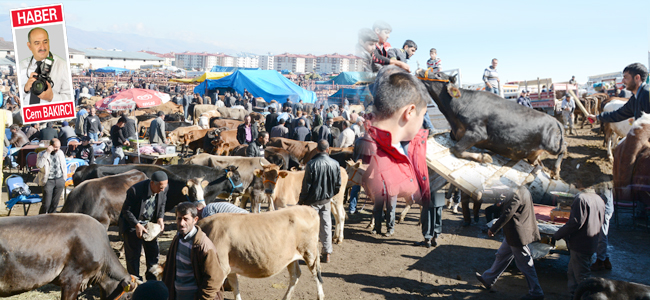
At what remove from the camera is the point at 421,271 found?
854cm

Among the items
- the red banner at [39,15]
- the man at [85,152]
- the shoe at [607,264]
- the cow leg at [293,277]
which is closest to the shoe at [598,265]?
the shoe at [607,264]

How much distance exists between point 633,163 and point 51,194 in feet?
36.6

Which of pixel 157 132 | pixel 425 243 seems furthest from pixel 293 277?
pixel 157 132

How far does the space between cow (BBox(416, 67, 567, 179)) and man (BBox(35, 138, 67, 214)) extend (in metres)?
10.5

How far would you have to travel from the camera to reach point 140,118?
23.0 m

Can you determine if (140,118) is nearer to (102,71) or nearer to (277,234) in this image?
(277,234)

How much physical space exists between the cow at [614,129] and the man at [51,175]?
10903 mm

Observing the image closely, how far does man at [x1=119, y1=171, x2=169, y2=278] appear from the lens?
6.44 metres

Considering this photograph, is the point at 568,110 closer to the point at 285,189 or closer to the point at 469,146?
the point at 469,146

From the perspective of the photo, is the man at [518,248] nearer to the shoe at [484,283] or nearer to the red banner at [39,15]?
the shoe at [484,283]

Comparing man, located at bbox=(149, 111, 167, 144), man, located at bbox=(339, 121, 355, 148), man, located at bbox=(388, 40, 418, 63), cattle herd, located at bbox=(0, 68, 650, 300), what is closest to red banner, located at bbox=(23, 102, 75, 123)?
cattle herd, located at bbox=(0, 68, 650, 300)

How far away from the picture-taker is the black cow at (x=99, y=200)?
8164 mm

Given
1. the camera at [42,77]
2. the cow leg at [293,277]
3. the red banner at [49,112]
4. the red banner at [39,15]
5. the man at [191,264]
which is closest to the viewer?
the man at [191,264]

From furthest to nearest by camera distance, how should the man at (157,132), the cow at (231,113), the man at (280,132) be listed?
1. the cow at (231,113)
2. the man at (157,132)
3. the man at (280,132)
